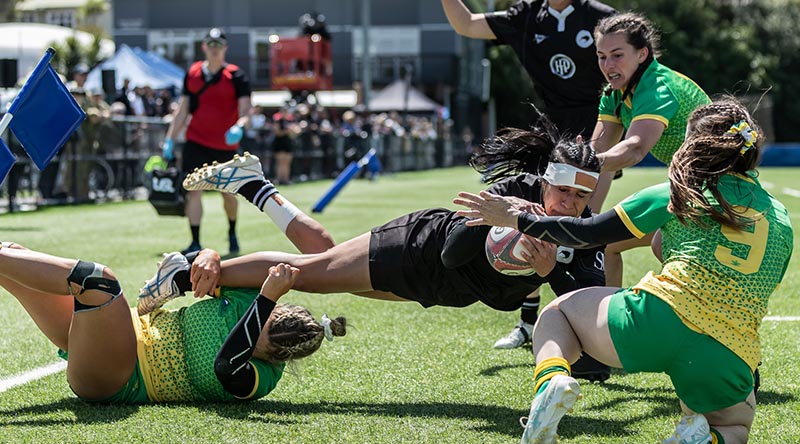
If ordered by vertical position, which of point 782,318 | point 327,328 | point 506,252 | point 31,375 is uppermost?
point 506,252

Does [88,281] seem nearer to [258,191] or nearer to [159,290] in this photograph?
[159,290]

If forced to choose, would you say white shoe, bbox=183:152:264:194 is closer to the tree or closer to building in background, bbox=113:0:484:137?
the tree

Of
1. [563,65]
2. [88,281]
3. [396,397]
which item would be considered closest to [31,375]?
[88,281]

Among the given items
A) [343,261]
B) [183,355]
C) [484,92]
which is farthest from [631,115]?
[484,92]

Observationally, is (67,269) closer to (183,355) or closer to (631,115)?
(183,355)

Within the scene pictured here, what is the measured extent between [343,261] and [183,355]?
2.79 feet

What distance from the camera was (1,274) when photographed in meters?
4.38

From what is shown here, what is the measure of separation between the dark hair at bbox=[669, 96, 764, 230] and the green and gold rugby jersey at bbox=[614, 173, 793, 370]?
4 cm

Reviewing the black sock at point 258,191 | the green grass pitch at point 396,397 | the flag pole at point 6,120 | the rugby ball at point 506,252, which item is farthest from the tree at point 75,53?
the rugby ball at point 506,252

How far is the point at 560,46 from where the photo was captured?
6809 mm

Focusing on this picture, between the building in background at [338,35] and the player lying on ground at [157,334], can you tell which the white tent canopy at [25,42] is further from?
the player lying on ground at [157,334]

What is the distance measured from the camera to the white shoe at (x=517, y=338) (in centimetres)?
608

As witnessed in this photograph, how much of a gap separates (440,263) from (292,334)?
0.75m

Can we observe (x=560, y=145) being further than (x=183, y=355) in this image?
No
